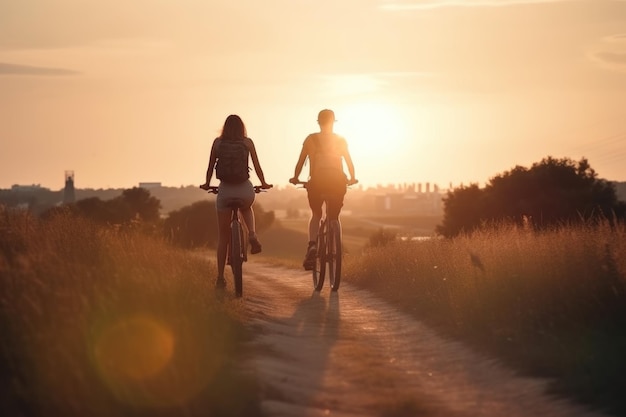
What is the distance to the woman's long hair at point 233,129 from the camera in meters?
15.0

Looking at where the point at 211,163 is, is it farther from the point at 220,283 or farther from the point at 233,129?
the point at 220,283

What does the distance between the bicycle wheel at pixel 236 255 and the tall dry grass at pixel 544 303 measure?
92.2 inches

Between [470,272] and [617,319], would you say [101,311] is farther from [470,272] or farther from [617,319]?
[470,272]

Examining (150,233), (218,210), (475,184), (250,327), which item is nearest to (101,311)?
(250,327)

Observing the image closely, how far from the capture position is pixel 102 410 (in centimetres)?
750

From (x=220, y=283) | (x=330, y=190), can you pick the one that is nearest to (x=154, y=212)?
(x=330, y=190)

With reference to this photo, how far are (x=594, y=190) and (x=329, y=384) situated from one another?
49267 mm

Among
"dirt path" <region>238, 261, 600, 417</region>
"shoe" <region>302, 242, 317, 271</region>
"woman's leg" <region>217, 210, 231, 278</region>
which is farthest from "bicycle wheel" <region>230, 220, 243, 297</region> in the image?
"shoe" <region>302, 242, 317, 271</region>

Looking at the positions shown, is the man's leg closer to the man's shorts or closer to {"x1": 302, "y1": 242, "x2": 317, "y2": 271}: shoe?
{"x1": 302, "y1": 242, "x2": 317, "y2": 271}: shoe

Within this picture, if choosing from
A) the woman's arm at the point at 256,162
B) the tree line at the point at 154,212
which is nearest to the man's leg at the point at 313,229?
the woman's arm at the point at 256,162

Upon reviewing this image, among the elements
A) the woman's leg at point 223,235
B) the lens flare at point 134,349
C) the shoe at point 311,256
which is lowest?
the lens flare at point 134,349

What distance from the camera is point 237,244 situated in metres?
14.7

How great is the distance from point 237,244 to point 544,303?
4733 mm

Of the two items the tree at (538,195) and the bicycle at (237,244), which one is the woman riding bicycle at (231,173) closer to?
the bicycle at (237,244)
